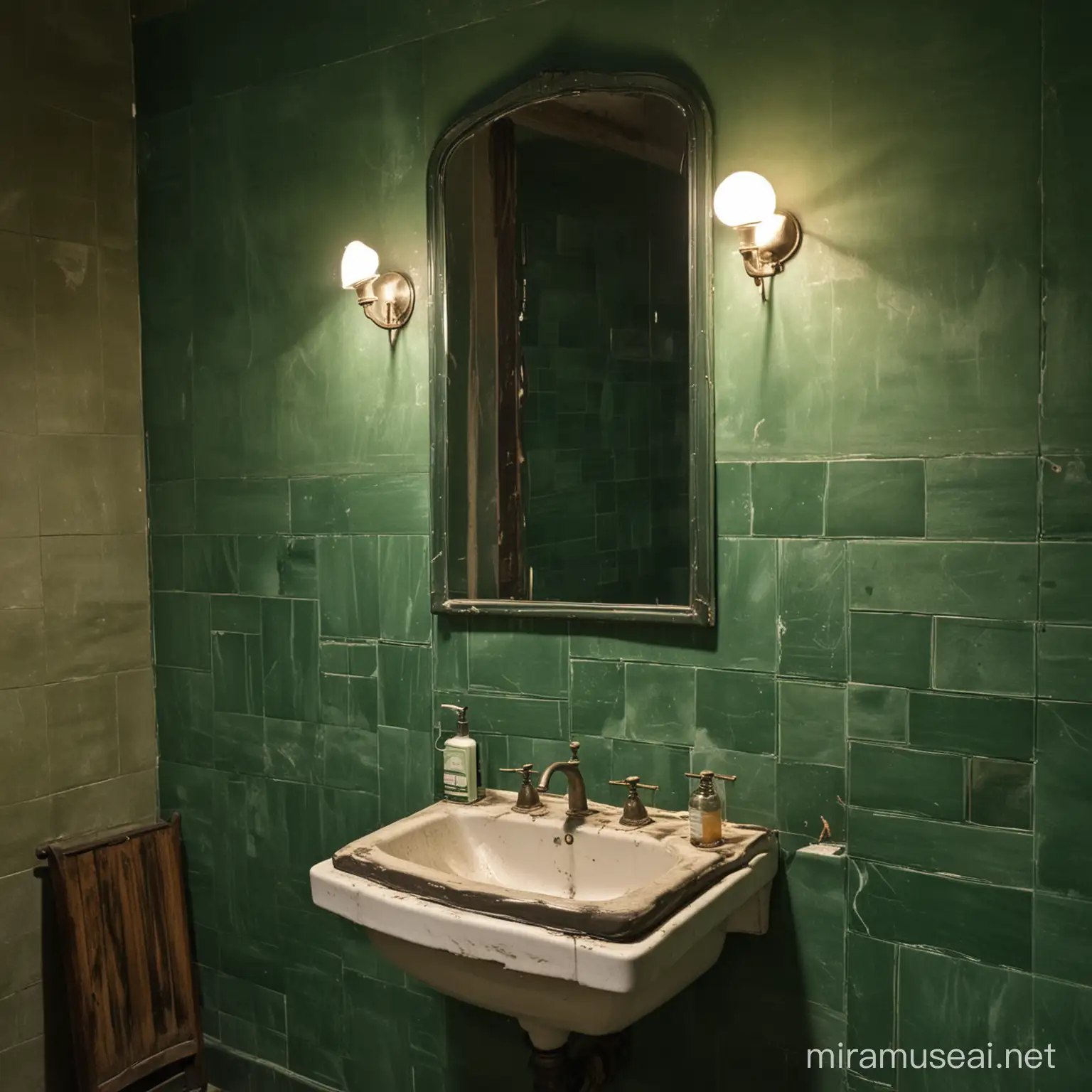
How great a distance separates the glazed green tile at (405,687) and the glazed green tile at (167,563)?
0.66 meters

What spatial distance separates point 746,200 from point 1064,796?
42.0 inches

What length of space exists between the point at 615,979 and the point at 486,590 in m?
0.89

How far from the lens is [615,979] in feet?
4.72

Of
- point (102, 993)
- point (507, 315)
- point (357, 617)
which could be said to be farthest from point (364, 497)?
point (102, 993)

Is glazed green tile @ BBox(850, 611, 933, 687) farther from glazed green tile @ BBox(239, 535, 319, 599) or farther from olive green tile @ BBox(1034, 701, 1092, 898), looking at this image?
glazed green tile @ BBox(239, 535, 319, 599)

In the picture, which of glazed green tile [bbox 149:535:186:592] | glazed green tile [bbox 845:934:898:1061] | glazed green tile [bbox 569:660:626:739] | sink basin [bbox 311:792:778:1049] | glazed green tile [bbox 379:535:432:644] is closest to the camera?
sink basin [bbox 311:792:778:1049]

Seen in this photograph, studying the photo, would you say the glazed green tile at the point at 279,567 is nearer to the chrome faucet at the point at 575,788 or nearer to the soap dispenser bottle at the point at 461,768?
the soap dispenser bottle at the point at 461,768

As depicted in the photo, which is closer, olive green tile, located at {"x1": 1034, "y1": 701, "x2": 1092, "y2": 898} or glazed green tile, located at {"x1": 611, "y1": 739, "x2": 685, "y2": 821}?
olive green tile, located at {"x1": 1034, "y1": 701, "x2": 1092, "y2": 898}

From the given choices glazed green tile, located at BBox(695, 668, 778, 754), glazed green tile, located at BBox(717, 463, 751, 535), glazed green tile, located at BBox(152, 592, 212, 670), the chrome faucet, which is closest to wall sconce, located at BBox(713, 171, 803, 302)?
glazed green tile, located at BBox(717, 463, 751, 535)

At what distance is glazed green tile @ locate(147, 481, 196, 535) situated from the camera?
8.40ft

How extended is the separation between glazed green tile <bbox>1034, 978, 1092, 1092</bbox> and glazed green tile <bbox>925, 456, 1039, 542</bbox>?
70 centimetres

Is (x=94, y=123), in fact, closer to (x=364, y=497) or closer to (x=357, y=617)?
(x=364, y=497)

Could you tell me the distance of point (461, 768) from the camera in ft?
6.84

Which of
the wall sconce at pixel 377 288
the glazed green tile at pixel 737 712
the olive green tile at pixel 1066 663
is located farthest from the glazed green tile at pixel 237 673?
the olive green tile at pixel 1066 663
